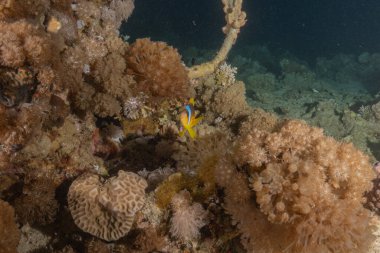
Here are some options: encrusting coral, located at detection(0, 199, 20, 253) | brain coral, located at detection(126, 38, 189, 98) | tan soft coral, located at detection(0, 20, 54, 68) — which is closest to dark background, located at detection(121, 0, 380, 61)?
brain coral, located at detection(126, 38, 189, 98)

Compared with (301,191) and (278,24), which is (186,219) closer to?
(301,191)

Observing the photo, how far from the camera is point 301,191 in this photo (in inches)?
119

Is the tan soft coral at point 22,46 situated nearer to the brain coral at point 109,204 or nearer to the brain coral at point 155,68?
the brain coral at point 155,68

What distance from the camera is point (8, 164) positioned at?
13.8ft

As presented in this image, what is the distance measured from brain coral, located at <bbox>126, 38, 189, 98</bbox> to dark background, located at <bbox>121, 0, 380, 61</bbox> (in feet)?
38.3

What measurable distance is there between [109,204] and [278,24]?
79148 mm

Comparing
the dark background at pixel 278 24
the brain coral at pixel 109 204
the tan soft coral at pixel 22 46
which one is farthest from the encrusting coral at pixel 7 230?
the dark background at pixel 278 24

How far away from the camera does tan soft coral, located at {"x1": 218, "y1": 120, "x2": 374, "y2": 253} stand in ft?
9.91

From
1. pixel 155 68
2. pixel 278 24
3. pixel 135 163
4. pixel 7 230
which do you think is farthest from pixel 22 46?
pixel 278 24

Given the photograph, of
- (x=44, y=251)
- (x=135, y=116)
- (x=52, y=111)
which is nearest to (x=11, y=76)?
(x=52, y=111)

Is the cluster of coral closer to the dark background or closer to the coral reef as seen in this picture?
the coral reef

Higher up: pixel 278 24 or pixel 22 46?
pixel 278 24

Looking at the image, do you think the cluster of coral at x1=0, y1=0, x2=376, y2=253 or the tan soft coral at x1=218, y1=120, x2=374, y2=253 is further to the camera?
the cluster of coral at x1=0, y1=0, x2=376, y2=253

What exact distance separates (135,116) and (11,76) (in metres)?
2.03
